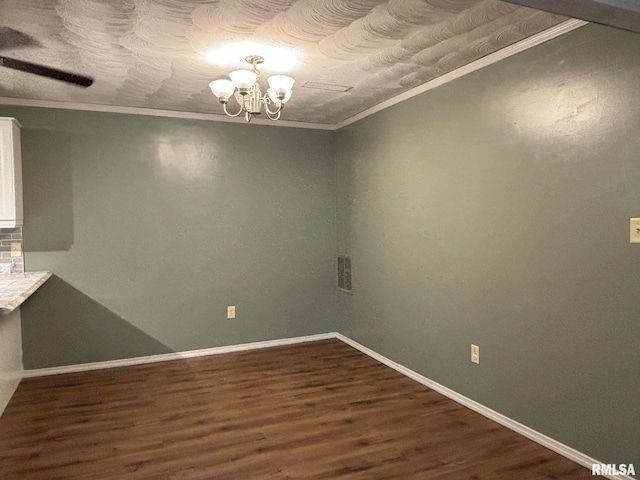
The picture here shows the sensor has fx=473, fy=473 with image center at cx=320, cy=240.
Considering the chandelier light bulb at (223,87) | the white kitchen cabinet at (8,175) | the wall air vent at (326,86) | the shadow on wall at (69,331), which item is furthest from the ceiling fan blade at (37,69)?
the shadow on wall at (69,331)

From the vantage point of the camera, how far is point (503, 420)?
120 inches

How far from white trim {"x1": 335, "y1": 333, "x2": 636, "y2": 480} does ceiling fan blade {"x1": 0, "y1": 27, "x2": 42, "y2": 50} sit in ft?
11.5

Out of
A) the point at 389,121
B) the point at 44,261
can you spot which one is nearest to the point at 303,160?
the point at 389,121

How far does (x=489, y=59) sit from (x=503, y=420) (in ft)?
7.65

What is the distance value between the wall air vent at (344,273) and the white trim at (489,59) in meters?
1.53

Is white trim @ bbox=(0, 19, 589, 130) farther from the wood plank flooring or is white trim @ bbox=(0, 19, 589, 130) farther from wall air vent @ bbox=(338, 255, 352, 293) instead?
the wood plank flooring

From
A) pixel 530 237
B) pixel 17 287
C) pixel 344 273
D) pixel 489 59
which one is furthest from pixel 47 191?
pixel 530 237

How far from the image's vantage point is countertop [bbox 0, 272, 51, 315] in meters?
2.56

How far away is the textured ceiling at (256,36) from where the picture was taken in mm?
2303

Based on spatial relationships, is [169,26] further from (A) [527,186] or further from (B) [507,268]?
(B) [507,268]

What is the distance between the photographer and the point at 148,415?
10.7 ft

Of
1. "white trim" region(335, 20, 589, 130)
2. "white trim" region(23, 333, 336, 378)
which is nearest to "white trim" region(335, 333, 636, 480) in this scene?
"white trim" region(23, 333, 336, 378)

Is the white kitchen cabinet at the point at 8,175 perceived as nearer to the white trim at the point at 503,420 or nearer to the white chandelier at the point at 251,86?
the white chandelier at the point at 251,86

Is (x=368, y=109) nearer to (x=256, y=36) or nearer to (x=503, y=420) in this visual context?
(x=256, y=36)
